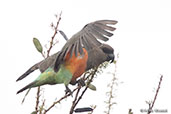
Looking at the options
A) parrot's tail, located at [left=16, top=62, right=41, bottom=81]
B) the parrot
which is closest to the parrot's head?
the parrot

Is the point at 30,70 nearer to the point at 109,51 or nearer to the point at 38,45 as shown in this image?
the point at 38,45

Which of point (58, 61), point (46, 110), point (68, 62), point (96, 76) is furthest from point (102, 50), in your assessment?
point (46, 110)

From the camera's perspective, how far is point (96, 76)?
0.94 m

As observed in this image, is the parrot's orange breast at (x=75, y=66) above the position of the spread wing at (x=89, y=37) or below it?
below

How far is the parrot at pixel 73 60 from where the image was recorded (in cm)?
104

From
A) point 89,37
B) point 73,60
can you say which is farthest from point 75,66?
point 89,37

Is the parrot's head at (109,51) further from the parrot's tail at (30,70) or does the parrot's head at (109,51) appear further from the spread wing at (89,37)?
the parrot's tail at (30,70)

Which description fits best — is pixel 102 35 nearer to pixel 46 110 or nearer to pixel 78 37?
pixel 78 37

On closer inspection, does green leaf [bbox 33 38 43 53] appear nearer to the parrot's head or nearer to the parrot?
the parrot

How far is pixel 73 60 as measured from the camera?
1225mm

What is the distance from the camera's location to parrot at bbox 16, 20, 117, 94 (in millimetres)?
1040

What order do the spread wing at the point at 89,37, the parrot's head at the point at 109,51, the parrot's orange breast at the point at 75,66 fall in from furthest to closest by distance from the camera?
1. the parrot's head at the point at 109,51
2. the parrot's orange breast at the point at 75,66
3. the spread wing at the point at 89,37

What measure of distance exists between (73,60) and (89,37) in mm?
213

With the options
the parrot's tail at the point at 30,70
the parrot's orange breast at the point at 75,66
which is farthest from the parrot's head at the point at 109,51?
the parrot's tail at the point at 30,70
